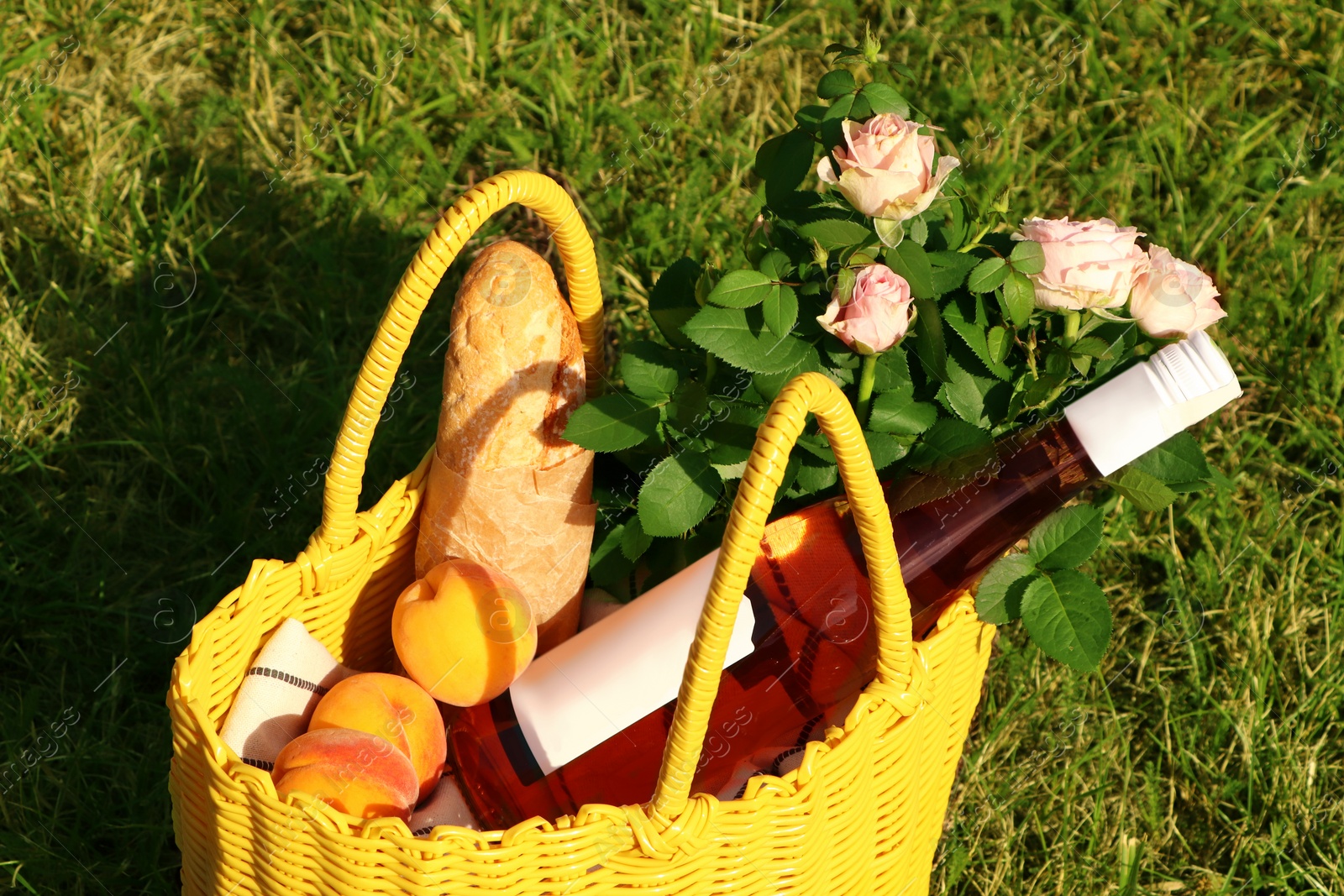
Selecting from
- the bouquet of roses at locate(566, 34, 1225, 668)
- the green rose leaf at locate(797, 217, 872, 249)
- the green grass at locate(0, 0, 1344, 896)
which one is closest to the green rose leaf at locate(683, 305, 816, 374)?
the bouquet of roses at locate(566, 34, 1225, 668)

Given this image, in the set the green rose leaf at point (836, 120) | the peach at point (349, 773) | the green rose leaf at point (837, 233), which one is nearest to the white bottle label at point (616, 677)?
the peach at point (349, 773)

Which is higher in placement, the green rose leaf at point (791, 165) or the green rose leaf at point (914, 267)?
the green rose leaf at point (791, 165)

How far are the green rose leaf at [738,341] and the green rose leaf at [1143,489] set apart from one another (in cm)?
36

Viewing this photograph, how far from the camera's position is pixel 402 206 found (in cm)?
220

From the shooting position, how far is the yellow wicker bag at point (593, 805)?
3.02 ft

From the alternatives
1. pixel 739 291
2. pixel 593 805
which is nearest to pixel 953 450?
pixel 739 291

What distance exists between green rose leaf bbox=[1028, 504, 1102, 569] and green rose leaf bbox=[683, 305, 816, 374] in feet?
1.04

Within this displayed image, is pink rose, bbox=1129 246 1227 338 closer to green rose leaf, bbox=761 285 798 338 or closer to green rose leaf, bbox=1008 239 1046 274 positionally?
green rose leaf, bbox=1008 239 1046 274

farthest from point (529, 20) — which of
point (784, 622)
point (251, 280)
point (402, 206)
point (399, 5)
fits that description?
point (784, 622)

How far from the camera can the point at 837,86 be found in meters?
1.24

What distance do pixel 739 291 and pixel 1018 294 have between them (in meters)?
0.27

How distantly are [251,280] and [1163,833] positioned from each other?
5.83 ft

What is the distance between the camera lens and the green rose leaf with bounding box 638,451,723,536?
1.20 metres

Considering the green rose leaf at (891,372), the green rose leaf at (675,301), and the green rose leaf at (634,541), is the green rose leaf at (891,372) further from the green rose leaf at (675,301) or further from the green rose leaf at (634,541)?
the green rose leaf at (634,541)
